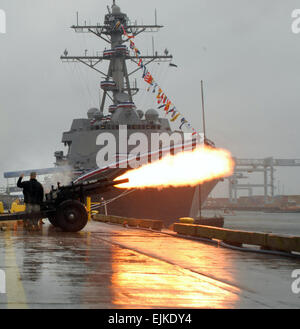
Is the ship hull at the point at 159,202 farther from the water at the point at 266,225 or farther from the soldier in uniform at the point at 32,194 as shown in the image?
the water at the point at 266,225

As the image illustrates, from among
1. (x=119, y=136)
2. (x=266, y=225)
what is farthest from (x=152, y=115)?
(x=266, y=225)

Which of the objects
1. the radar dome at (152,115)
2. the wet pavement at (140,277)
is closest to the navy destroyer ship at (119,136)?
the radar dome at (152,115)

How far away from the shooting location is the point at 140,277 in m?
8.11

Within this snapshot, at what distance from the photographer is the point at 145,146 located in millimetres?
40500

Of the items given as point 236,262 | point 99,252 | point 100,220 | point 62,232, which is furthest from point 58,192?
point 100,220

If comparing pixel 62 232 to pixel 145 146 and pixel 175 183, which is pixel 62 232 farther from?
pixel 145 146

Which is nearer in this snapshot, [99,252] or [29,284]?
[29,284]

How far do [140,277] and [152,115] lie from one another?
1380 inches

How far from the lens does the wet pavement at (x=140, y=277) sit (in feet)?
20.4

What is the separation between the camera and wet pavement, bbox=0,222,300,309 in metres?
6.21

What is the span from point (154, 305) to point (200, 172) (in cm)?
2599

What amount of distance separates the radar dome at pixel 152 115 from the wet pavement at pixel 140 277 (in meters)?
29.6

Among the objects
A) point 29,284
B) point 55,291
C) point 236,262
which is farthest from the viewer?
point 236,262
